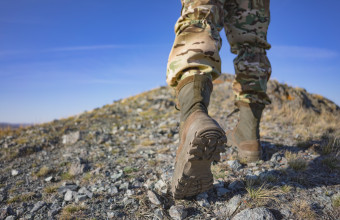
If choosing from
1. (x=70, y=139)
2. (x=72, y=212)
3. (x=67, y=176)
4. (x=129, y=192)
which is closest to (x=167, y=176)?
(x=129, y=192)

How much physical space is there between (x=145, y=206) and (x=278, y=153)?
6.56ft

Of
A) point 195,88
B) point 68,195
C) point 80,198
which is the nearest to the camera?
point 195,88

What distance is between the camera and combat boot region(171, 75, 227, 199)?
1315mm

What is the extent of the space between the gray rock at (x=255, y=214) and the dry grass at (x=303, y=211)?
0.21 meters

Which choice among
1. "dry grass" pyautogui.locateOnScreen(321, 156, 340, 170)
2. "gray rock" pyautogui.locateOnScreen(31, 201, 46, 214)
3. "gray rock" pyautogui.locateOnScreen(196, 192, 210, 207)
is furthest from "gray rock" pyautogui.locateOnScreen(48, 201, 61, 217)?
"dry grass" pyautogui.locateOnScreen(321, 156, 340, 170)

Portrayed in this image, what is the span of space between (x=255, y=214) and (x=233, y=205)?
19 centimetres

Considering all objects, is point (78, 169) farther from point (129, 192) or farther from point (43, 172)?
point (129, 192)

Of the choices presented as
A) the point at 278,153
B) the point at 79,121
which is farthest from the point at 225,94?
the point at 278,153

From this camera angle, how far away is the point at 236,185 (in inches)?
74.8

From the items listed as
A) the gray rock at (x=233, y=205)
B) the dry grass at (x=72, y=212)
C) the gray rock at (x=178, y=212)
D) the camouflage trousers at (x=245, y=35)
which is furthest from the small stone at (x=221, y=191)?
the dry grass at (x=72, y=212)

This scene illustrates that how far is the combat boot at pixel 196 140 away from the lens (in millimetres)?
1315

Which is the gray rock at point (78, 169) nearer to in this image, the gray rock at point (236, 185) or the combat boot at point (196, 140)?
the combat boot at point (196, 140)

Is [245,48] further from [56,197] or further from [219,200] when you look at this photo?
[56,197]

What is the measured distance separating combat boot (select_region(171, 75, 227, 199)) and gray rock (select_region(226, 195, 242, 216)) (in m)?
0.25
